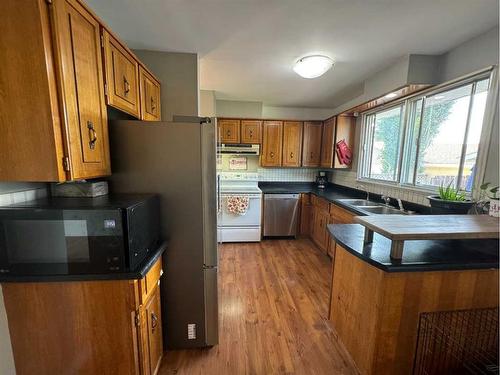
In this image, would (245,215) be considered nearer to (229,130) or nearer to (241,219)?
(241,219)

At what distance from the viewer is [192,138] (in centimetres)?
137

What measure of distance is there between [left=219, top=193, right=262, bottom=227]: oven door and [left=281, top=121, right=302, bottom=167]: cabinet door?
1.00 m

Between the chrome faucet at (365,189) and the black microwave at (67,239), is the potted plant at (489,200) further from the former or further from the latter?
the black microwave at (67,239)

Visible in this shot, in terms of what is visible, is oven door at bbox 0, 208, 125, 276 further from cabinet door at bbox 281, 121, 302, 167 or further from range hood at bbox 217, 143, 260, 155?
cabinet door at bbox 281, 121, 302, 167

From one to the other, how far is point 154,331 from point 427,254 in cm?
172

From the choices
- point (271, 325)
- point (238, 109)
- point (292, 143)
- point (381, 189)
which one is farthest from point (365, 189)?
point (238, 109)

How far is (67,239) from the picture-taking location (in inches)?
39.5

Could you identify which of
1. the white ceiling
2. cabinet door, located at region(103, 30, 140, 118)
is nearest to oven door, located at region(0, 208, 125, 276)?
cabinet door, located at region(103, 30, 140, 118)

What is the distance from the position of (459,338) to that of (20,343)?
2372mm

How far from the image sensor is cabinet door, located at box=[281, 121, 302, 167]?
392cm

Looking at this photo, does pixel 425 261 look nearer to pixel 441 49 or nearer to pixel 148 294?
pixel 148 294

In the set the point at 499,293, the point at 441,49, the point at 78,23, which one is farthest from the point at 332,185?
the point at 78,23

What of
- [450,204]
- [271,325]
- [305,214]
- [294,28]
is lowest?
[271,325]

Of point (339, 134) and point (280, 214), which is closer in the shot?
point (339, 134)
